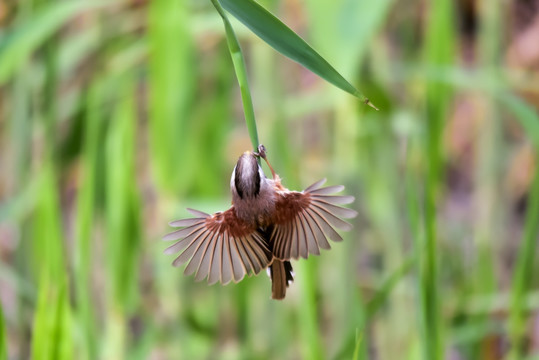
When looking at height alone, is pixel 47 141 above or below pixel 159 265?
above

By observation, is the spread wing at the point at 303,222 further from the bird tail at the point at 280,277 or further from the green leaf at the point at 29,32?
the green leaf at the point at 29,32

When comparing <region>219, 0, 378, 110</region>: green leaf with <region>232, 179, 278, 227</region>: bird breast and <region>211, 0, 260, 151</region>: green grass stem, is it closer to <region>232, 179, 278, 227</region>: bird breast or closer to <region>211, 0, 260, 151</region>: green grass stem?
<region>211, 0, 260, 151</region>: green grass stem

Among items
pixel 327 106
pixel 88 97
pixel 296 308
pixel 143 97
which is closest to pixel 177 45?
pixel 88 97

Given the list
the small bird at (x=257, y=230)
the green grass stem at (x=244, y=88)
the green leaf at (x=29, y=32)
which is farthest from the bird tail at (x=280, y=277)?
the green leaf at (x=29, y=32)

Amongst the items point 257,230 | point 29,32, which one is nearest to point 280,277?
point 257,230

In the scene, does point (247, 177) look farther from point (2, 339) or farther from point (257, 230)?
point (2, 339)

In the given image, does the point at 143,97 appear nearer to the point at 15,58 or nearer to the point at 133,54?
the point at 133,54

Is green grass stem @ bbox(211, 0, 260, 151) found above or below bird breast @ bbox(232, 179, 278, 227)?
above

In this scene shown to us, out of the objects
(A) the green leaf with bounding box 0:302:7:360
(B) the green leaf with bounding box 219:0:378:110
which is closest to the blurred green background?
(A) the green leaf with bounding box 0:302:7:360
